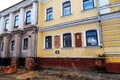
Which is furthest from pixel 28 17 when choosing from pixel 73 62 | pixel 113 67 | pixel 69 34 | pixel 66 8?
pixel 113 67

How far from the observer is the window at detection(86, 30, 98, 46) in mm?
11320

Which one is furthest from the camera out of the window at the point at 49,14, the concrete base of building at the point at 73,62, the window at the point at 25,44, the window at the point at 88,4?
the window at the point at 25,44

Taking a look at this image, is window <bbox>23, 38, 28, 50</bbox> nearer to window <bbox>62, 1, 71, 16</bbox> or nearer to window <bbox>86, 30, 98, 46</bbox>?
window <bbox>62, 1, 71, 16</bbox>

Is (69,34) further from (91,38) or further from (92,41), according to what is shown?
(92,41)

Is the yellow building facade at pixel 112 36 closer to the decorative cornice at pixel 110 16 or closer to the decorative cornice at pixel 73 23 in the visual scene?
the decorative cornice at pixel 110 16

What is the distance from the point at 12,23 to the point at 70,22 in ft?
33.4

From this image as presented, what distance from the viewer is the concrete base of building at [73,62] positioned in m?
10.8

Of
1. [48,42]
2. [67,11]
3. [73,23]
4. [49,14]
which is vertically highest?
[49,14]

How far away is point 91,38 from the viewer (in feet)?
38.1

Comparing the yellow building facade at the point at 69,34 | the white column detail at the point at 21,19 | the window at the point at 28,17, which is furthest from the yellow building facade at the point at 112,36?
the white column detail at the point at 21,19

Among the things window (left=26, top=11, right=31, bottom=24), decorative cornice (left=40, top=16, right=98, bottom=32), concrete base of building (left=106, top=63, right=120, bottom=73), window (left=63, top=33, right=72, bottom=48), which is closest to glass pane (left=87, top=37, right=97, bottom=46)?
decorative cornice (left=40, top=16, right=98, bottom=32)

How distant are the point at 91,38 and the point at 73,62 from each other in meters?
2.85

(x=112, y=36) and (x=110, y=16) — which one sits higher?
(x=110, y=16)

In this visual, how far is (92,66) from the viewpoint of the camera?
36.2 ft
